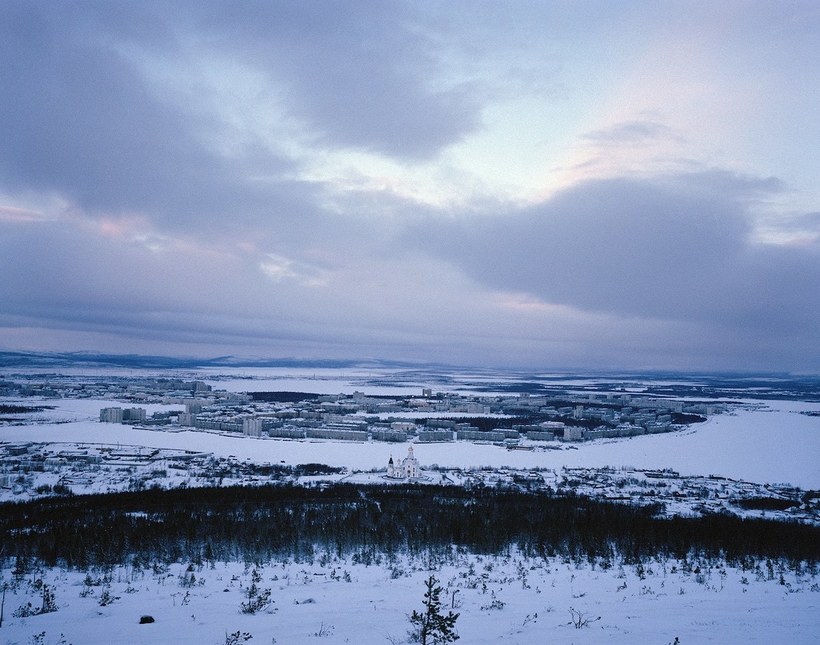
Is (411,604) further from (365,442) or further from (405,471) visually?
(365,442)

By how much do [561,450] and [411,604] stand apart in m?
53.8

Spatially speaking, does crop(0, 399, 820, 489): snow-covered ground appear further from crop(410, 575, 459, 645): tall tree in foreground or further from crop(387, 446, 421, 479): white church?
crop(410, 575, 459, 645): tall tree in foreground

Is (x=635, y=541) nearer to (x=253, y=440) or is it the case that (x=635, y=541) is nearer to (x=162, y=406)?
(x=253, y=440)

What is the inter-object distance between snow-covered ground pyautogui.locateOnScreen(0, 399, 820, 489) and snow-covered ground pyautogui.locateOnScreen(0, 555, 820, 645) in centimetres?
3362

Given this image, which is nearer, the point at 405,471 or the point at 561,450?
the point at 405,471

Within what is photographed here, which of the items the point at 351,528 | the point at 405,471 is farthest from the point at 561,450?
the point at 351,528

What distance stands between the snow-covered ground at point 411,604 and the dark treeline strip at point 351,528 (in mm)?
2535

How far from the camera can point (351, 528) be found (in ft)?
72.7

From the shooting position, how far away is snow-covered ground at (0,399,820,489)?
4897cm

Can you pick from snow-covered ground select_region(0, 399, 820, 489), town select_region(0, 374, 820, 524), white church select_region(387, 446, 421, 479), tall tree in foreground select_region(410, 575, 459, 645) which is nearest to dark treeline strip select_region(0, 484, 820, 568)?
town select_region(0, 374, 820, 524)

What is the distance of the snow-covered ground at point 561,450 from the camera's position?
4897cm

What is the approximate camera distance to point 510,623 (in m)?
10.0

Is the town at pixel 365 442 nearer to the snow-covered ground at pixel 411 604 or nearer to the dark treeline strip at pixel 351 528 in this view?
the dark treeline strip at pixel 351 528

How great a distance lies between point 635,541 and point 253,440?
2017 inches
